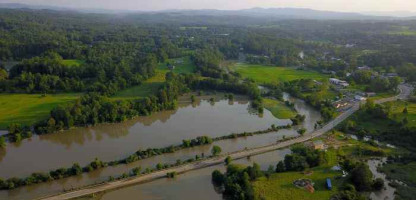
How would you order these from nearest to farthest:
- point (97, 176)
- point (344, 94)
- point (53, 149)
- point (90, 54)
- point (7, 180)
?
point (7, 180)
point (97, 176)
point (53, 149)
point (344, 94)
point (90, 54)

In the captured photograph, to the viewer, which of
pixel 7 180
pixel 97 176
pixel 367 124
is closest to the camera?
pixel 7 180

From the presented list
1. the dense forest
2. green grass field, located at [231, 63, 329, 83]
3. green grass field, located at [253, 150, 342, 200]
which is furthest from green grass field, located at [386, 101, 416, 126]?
green grass field, located at [231, 63, 329, 83]

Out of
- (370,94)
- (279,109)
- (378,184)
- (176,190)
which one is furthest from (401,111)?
(176,190)

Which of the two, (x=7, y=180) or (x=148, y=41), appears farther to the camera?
(x=148, y=41)

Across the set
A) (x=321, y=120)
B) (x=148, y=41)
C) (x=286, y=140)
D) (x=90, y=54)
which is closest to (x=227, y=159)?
(x=286, y=140)

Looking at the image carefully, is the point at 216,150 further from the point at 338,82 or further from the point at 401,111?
the point at 338,82

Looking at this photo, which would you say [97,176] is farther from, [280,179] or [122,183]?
[280,179]

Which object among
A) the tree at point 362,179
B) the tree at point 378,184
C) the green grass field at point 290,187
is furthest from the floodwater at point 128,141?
the tree at point 378,184

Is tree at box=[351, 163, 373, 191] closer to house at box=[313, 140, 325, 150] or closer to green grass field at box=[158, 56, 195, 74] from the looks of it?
house at box=[313, 140, 325, 150]
